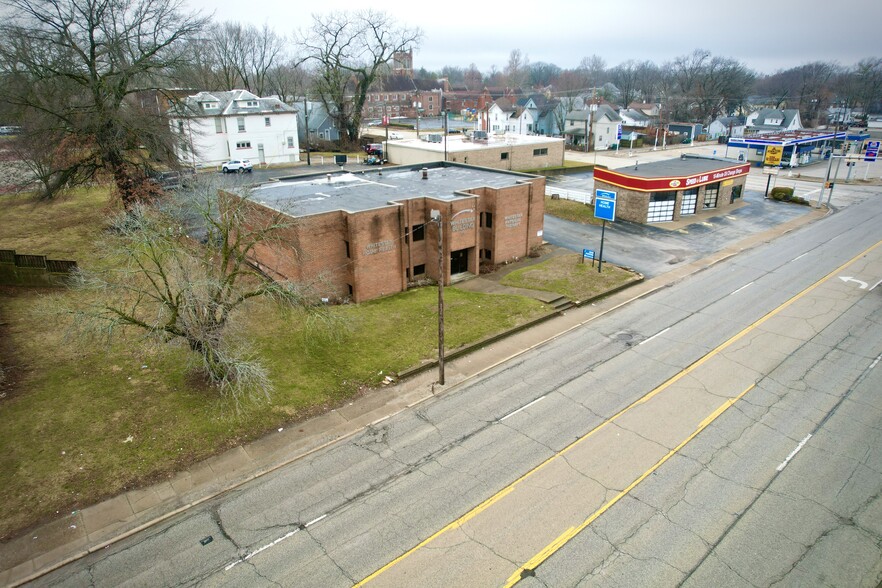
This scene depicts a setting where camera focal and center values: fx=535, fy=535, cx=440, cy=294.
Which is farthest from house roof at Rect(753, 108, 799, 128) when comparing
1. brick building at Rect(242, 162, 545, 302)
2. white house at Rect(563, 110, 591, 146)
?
brick building at Rect(242, 162, 545, 302)

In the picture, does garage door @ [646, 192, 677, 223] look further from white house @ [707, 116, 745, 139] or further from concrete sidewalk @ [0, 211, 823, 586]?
white house @ [707, 116, 745, 139]

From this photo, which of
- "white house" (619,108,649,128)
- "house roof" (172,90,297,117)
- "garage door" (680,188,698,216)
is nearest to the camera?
"garage door" (680,188,698,216)

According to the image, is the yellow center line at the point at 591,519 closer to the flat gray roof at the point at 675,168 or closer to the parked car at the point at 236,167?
the flat gray roof at the point at 675,168

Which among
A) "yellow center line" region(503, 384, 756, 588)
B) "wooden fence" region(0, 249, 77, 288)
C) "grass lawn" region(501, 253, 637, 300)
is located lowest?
"yellow center line" region(503, 384, 756, 588)

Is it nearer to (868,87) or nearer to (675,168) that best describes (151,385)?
(675,168)

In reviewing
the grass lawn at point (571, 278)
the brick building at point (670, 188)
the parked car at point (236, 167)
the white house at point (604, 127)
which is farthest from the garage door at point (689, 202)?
the parked car at point (236, 167)

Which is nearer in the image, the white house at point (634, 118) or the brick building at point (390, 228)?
the brick building at point (390, 228)

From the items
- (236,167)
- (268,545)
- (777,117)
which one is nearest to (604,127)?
(777,117)
